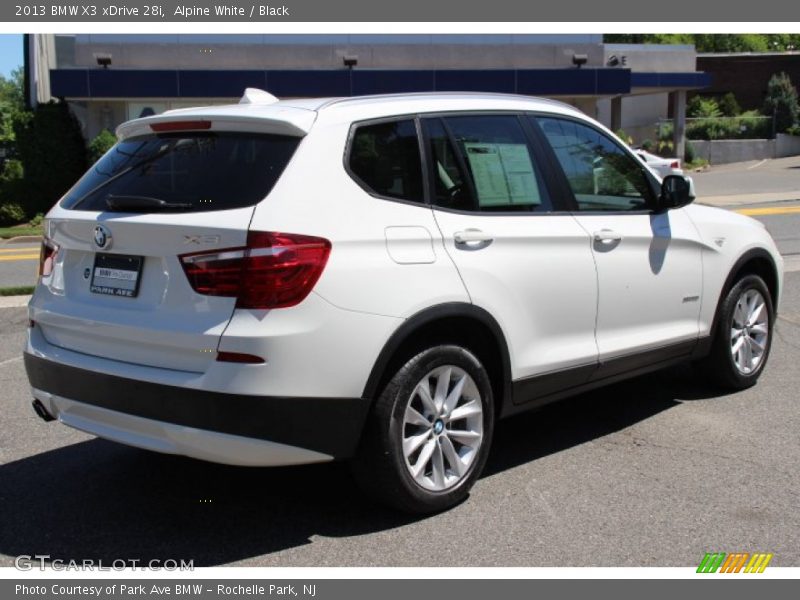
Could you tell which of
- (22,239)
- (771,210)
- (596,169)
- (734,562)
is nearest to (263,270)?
(734,562)

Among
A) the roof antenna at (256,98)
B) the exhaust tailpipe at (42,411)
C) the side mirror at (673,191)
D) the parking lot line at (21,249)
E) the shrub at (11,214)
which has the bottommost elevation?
the parking lot line at (21,249)

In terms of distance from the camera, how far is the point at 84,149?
2642 cm

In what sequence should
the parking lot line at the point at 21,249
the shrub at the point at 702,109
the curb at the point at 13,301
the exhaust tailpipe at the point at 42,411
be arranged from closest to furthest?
the exhaust tailpipe at the point at 42,411
the curb at the point at 13,301
the parking lot line at the point at 21,249
the shrub at the point at 702,109

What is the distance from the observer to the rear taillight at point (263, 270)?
3.66 meters

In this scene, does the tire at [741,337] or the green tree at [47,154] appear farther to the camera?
the green tree at [47,154]

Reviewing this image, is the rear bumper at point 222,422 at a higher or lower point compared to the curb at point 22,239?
higher

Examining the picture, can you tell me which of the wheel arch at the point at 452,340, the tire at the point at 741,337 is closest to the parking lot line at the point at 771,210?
the tire at the point at 741,337

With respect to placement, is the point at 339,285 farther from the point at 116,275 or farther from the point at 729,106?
the point at 729,106

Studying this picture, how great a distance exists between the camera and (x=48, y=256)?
4504mm

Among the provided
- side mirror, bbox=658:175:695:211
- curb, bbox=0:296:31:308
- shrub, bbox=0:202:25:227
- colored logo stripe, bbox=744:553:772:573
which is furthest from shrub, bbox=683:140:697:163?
colored logo stripe, bbox=744:553:772:573

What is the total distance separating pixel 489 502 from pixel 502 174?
5.31 feet

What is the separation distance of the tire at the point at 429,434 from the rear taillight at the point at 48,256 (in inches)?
68.5

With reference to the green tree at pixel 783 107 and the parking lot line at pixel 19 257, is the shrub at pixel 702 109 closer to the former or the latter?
the green tree at pixel 783 107

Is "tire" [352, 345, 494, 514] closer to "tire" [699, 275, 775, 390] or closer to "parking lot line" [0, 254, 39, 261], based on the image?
"tire" [699, 275, 775, 390]
